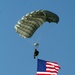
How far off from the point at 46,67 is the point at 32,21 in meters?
6.64

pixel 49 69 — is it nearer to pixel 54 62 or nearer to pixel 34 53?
pixel 54 62

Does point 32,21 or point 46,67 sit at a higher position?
point 32,21

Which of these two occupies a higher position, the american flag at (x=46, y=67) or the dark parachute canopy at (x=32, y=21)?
the dark parachute canopy at (x=32, y=21)

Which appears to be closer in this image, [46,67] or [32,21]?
[32,21]

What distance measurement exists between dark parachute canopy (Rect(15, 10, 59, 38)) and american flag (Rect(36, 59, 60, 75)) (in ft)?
14.5

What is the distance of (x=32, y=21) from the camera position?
Result: 4241 centimetres

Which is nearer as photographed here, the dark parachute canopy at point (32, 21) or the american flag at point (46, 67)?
the dark parachute canopy at point (32, 21)

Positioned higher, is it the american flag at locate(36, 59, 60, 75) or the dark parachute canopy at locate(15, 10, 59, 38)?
the dark parachute canopy at locate(15, 10, 59, 38)

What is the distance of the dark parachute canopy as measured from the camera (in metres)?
41.3

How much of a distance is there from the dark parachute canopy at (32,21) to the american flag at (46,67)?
443 cm

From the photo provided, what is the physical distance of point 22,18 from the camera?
41469mm

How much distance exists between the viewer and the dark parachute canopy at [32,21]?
41312 millimetres

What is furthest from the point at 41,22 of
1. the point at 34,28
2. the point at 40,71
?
the point at 40,71

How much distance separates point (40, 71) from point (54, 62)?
2.11 meters
